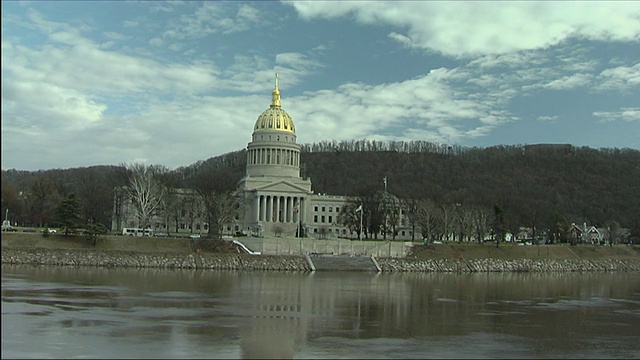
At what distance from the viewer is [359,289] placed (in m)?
50.5

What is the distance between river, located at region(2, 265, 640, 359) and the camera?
24.1 m

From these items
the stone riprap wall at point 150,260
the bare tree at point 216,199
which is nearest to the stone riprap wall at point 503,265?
the stone riprap wall at point 150,260

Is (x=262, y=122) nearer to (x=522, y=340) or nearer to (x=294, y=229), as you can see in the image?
(x=294, y=229)

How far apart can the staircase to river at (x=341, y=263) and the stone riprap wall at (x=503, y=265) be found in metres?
1.49

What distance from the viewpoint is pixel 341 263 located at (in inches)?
3076

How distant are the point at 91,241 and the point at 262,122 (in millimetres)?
70093

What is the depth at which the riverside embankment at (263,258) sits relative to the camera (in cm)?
6619

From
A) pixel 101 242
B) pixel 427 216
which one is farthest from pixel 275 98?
pixel 101 242

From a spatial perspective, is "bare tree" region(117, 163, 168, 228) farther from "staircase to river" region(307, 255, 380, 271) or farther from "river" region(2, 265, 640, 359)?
"river" region(2, 265, 640, 359)

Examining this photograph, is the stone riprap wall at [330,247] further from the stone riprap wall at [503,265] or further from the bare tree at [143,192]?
the bare tree at [143,192]

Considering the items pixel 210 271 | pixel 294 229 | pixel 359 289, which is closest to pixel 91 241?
pixel 210 271

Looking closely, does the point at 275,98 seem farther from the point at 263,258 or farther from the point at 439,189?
the point at 263,258

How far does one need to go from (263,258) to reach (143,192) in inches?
992

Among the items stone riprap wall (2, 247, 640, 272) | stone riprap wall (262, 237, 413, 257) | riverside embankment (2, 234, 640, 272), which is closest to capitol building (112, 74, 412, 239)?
stone riprap wall (262, 237, 413, 257)
